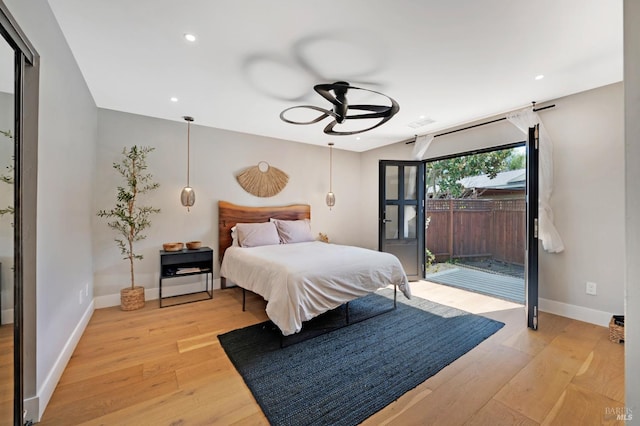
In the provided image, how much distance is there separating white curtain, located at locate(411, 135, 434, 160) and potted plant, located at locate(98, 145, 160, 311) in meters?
4.06

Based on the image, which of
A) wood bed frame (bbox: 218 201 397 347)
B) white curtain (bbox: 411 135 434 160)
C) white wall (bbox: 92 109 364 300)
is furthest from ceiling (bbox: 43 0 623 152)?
wood bed frame (bbox: 218 201 397 347)

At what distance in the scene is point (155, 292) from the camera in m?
3.59

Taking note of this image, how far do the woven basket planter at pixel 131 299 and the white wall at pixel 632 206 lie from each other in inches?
162

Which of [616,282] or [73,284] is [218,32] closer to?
[73,284]

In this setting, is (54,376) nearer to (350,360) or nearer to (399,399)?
(350,360)

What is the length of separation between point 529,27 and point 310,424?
2.93 metres

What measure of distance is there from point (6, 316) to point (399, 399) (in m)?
2.25

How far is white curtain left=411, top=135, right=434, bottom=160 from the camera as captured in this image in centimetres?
436

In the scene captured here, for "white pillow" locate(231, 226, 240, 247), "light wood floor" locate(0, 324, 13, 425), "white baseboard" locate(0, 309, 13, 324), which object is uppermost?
"white pillow" locate(231, 226, 240, 247)

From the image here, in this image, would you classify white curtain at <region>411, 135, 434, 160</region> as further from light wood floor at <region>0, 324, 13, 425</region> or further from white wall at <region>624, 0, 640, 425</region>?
light wood floor at <region>0, 324, 13, 425</region>

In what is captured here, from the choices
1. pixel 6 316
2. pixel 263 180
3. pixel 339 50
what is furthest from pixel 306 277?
pixel 263 180

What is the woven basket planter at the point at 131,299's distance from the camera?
3.17 m

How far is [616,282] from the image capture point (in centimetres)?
267

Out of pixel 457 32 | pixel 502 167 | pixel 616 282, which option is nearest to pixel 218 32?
pixel 457 32
